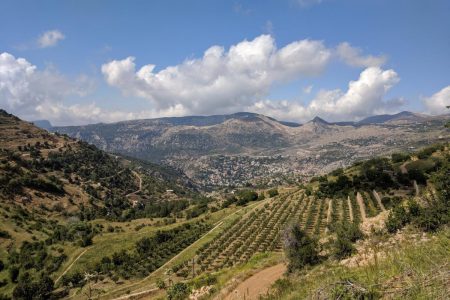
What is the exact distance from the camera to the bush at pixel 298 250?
2555 cm

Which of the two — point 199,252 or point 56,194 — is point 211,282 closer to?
point 199,252

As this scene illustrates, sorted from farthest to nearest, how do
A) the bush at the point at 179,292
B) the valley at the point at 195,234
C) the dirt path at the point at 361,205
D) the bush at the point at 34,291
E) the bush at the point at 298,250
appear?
the dirt path at the point at 361,205 < the bush at the point at 34,291 < the bush at the point at 179,292 < the valley at the point at 195,234 < the bush at the point at 298,250

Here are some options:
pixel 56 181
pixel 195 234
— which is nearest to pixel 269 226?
pixel 195 234

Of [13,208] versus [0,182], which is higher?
[0,182]

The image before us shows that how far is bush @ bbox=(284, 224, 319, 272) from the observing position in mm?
25547

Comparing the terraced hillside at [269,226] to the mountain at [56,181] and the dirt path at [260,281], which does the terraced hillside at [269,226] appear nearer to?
the dirt path at [260,281]

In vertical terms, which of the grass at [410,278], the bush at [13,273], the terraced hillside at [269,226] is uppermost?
the grass at [410,278]

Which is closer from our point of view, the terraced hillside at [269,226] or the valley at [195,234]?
the valley at [195,234]

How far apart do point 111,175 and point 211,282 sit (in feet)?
575

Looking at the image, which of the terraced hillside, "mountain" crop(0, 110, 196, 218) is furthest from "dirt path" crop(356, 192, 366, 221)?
"mountain" crop(0, 110, 196, 218)

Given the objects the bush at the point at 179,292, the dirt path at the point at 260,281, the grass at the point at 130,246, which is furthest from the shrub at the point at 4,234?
the dirt path at the point at 260,281

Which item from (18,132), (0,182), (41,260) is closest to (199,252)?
(41,260)

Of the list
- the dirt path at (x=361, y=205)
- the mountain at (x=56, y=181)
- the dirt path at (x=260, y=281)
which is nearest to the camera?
the dirt path at (x=260, y=281)

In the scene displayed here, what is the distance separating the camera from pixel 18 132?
645ft
